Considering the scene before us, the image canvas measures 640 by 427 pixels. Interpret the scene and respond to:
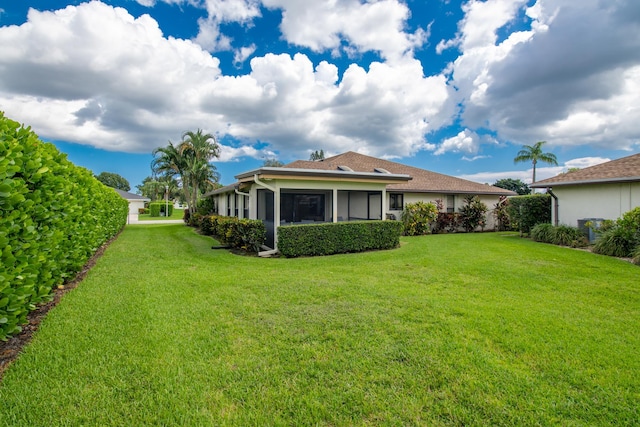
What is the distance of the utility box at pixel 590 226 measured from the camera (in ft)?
35.9

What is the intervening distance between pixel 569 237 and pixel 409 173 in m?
9.19

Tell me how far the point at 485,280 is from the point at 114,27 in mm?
11704

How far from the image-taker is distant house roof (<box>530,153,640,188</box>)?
1022 cm

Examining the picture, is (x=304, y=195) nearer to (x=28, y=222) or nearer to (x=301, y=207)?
(x=301, y=207)

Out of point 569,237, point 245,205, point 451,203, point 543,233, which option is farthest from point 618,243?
point 245,205

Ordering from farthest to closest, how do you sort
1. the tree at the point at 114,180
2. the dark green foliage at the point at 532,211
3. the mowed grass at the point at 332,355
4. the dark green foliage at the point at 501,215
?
1. the tree at the point at 114,180
2. the dark green foliage at the point at 501,215
3. the dark green foliage at the point at 532,211
4. the mowed grass at the point at 332,355

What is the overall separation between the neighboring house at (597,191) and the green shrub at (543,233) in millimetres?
1252

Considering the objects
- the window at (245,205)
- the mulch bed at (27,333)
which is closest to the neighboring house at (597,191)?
the window at (245,205)

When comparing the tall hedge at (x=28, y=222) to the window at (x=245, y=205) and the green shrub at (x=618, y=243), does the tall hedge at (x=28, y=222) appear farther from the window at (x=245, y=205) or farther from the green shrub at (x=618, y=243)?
the green shrub at (x=618, y=243)

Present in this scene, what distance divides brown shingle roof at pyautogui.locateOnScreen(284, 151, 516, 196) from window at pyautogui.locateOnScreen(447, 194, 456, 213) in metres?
0.51

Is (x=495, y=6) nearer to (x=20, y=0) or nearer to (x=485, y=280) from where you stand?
(x=485, y=280)

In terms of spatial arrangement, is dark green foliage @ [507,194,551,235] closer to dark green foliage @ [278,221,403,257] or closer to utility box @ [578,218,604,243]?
utility box @ [578,218,604,243]

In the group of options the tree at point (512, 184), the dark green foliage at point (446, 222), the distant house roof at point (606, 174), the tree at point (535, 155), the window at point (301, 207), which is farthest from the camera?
the tree at point (512, 184)

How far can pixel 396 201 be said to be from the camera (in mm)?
15664
